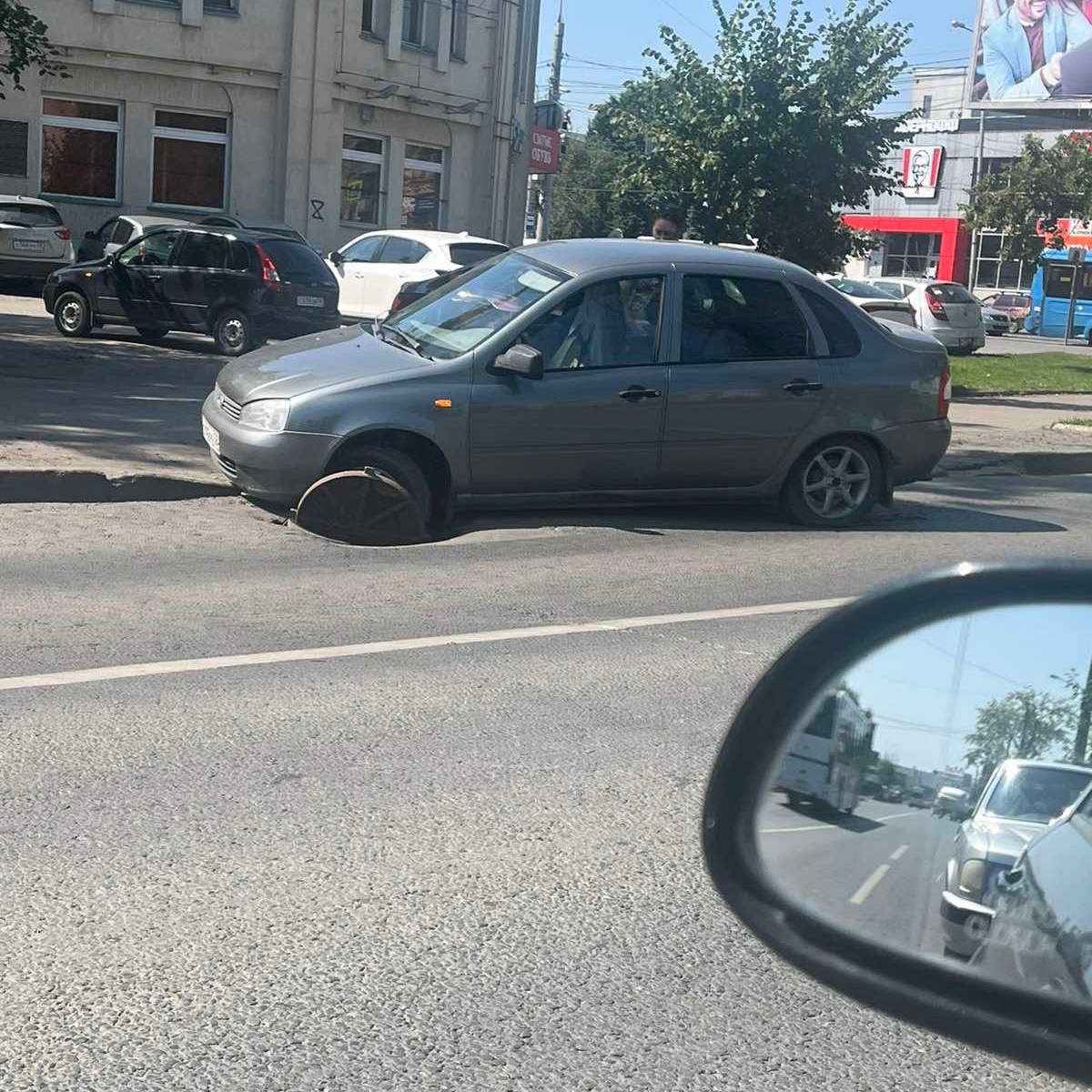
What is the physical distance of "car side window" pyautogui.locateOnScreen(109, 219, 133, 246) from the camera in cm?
2459

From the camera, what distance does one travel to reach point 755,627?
7145mm

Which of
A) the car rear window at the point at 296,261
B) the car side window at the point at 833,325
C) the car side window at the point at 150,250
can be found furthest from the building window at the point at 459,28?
the car side window at the point at 833,325

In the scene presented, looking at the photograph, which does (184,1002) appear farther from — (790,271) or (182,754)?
(790,271)

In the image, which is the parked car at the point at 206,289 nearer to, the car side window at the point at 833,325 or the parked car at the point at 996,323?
the car side window at the point at 833,325

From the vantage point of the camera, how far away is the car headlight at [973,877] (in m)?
1.59

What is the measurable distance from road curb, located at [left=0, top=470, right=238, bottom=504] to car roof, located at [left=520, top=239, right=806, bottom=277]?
2635 millimetres

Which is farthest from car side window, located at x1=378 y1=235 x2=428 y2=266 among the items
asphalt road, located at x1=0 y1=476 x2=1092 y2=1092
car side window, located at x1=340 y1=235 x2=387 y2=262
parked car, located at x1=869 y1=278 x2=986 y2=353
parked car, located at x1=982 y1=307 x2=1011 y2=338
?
parked car, located at x1=982 y1=307 x2=1011 y2=338

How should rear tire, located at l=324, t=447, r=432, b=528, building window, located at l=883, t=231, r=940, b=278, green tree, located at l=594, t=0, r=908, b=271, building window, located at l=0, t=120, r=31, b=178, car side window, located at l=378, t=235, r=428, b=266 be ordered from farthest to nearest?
building window, located at l=883, t=231, r=940, b=278
building window, located at l=0, t=120, r=31, b=178
car side window, located at l=378, t=235, r=428, b=266
green tree, located at l=594, t=0, r=908, b=271
rear tire, located at l=324, t=447, r=432, b=528

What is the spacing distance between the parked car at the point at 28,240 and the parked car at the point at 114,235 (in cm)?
59

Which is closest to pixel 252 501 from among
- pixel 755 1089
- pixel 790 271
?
pixel 790 271

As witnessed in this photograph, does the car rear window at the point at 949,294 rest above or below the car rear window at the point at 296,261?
above

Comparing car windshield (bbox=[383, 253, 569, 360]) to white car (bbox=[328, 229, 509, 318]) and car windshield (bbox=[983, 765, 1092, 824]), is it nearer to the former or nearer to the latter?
car windshield (bbox=[983, 765, 1092, 824])

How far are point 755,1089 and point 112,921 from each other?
5.24 feet

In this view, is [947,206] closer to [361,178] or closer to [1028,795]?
[361,178]
